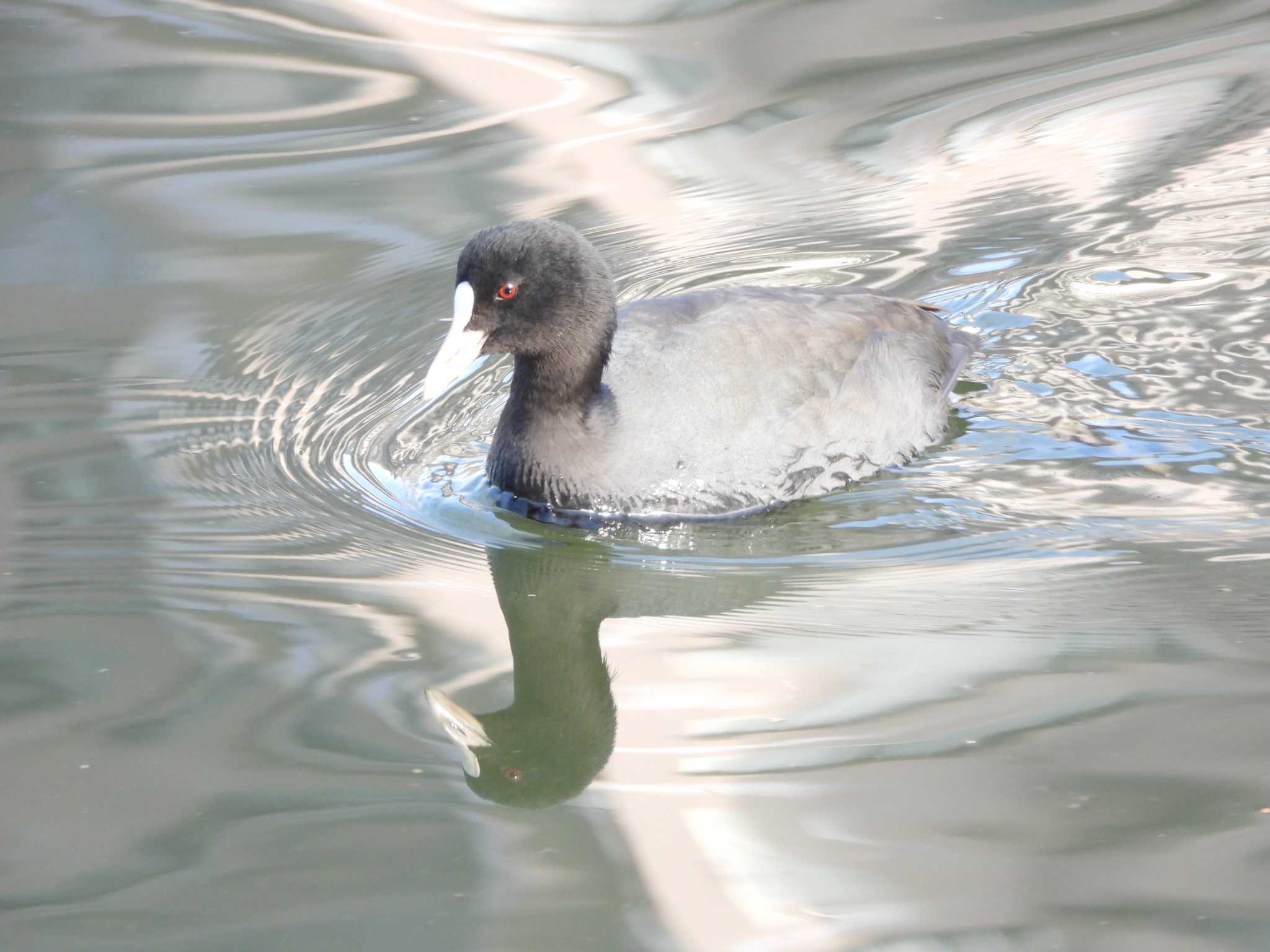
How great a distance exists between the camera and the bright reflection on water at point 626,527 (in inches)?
106

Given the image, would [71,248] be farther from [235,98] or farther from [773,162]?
[773,162]

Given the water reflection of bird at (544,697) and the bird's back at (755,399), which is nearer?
the water reflection of bird at (544,697)

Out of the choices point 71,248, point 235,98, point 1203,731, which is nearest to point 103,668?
point 1203,731

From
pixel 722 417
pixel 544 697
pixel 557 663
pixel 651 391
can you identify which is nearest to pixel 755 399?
pixel 722 417

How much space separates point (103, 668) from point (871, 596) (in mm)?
1680

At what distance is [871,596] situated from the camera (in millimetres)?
3607

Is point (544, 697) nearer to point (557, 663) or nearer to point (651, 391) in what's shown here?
point (557, 663)

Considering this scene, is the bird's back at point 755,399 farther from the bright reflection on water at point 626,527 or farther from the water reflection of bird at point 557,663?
the water reflection of bird at point 557,663

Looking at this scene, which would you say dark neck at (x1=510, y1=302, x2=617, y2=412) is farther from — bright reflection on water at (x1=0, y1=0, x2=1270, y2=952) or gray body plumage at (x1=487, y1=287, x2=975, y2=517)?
bright reflection on water at (x1=0, y1=0, x2=1270, y2=952)

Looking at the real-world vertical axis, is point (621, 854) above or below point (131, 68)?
below

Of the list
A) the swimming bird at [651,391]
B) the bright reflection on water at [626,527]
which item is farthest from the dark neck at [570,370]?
the bright reflection on water at [626,527]

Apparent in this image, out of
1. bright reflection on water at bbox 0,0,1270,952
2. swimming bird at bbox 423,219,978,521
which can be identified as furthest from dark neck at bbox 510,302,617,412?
bright reflection on water at bbox 0,0,1270,952

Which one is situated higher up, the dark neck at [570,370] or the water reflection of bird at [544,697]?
the dark neck at [570,370]

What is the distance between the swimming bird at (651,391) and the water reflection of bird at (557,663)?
0.86ft
